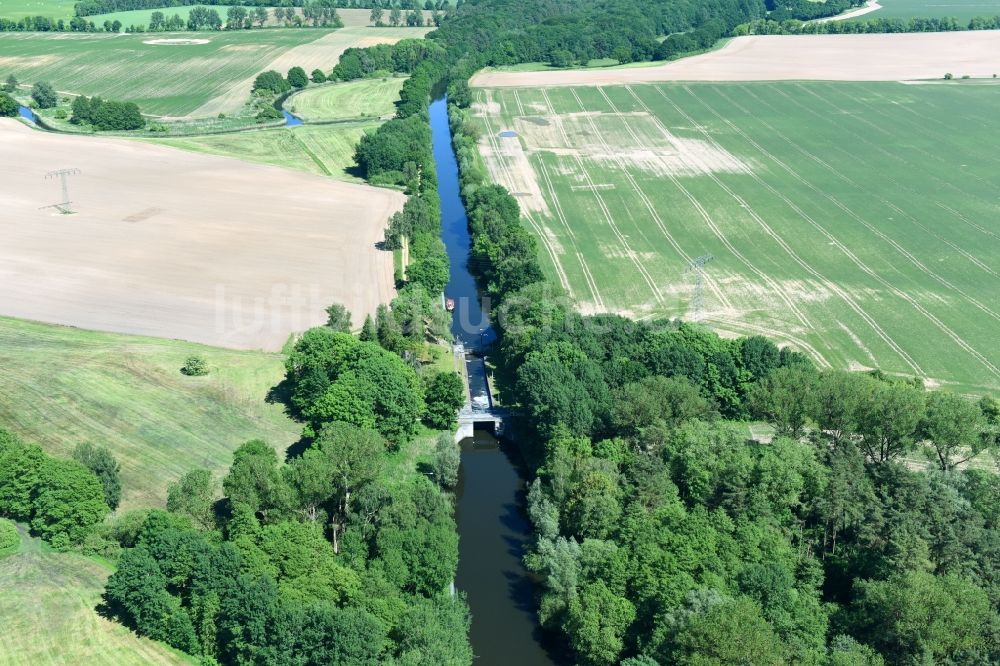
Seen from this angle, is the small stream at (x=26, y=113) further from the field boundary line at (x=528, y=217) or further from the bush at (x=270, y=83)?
the field boundary line at (x=528, y=217)

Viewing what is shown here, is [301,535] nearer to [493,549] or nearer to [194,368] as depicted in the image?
[493,549]

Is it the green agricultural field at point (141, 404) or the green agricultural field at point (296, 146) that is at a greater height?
the green agricultural field at point (296, 146)

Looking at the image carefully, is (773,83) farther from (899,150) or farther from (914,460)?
(914,460)

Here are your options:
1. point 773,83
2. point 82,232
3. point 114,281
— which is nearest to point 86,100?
point 82,232

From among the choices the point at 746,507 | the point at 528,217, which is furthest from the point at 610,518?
the point at 528,217

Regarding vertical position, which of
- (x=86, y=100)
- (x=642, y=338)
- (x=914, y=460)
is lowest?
(x=914, y=460)

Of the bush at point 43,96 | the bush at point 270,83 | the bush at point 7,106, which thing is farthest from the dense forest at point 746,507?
the bush at point 43,96
